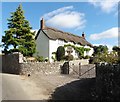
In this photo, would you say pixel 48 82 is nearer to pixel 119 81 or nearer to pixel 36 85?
pixel 36 85

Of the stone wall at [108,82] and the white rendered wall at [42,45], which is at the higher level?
the white rendered wall at [42,45]

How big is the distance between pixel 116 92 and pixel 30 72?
1857 cm

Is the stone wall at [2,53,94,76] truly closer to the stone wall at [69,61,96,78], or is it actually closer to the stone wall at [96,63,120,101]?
the stone wall at [69,61,96,78]

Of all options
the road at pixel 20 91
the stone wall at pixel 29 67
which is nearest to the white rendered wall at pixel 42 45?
the stone wall at pixel 29 67

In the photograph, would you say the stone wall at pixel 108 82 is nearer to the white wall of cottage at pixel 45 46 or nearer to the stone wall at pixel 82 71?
the stone wall at pixel 82 71

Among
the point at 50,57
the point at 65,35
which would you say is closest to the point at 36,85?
the point at 50,57

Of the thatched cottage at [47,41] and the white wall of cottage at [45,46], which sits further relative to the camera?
the thatched cottage at [47,41]

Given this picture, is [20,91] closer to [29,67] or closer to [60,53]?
[29,67]

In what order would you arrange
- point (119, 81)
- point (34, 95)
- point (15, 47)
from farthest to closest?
point (15, 47), point (34, 95), point (119, 81)

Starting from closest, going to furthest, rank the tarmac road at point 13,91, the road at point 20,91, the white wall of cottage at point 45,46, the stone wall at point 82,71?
1. the tarmac road at point 13,91
2. the road at point 20,91
3. the stone wall at point 82,71
4. the white wall of cottage at point 45,46

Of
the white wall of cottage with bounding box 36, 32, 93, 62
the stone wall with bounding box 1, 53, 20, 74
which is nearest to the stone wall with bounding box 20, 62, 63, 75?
the stone wall with bounding box 1, 53, 20, 74

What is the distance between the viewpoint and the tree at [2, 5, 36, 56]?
39.2m

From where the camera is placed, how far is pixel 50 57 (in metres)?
51.1

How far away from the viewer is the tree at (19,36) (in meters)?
39.2
